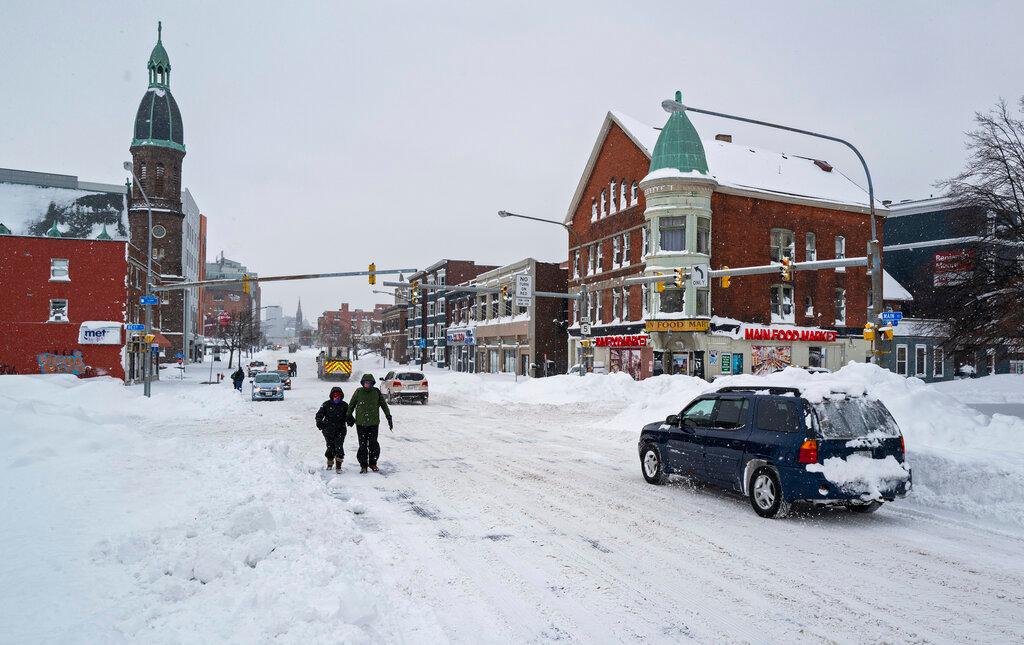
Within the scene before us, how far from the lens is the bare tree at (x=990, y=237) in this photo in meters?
30.9

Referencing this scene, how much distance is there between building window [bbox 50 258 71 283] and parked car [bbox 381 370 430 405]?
967 inches

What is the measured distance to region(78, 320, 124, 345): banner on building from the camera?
43344mm

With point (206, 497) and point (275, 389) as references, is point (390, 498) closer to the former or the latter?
point (206, 497)

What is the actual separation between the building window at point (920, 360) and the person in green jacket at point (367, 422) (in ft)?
165

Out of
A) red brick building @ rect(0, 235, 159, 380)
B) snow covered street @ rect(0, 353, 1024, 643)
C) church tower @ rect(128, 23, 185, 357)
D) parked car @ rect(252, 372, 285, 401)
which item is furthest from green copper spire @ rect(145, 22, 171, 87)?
snow covered street @ rect(0, 353, 1024, 643)

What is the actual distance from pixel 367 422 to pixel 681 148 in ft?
106

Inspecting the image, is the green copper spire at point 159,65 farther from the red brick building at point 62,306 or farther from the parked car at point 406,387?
the parked car at point 406,387

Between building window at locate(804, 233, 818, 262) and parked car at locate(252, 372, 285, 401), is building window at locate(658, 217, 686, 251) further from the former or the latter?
parked car at locate(252, 372, 285, 401)

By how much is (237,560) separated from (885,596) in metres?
5.89

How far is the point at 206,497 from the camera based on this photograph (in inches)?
355

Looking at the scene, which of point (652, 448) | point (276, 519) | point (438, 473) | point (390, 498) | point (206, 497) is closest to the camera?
point (276, 519)

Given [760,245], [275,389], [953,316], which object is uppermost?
[760,245]

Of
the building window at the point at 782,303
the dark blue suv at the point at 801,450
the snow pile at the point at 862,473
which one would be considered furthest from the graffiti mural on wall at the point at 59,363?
the snow pile at the point at 862,473

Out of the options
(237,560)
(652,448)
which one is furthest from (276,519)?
(652,448)
